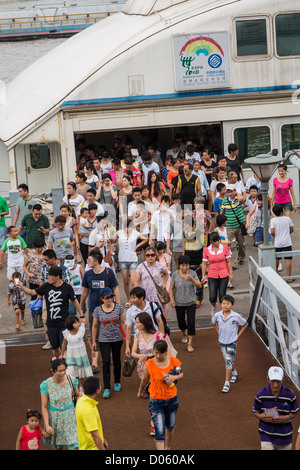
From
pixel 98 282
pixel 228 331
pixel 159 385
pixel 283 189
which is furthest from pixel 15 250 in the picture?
pixel 159 385

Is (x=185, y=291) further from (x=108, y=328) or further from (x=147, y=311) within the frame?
(x=108, y=328)

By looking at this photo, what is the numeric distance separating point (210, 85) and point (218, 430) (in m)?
11.2

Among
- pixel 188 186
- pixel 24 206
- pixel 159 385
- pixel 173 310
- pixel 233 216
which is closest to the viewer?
pixel 159 385

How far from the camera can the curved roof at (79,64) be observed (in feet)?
66.8

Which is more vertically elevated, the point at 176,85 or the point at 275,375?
the point at 176,85

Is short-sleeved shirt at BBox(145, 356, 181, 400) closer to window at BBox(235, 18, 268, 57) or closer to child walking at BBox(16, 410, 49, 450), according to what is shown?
child walking at BBox(16, 410, 49, 450)

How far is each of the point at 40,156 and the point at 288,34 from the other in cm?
634

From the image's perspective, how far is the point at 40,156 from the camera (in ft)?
70.4

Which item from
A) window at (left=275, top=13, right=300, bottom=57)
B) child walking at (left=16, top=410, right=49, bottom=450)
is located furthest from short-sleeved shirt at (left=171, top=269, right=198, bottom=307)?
window at (left=275, top=13, right=300, bottom=57)

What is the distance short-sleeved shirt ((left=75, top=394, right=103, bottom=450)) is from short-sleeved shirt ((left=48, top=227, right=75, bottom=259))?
6336mm

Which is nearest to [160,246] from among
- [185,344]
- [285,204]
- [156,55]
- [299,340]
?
[185,344]

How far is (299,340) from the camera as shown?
39.9 feet

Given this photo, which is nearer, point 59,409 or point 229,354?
point 59,409
